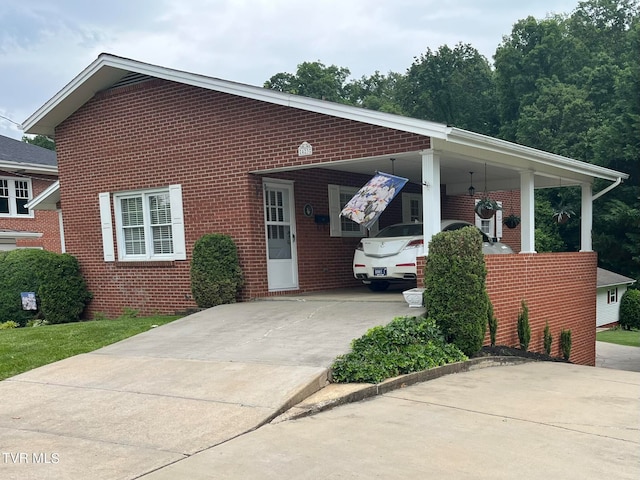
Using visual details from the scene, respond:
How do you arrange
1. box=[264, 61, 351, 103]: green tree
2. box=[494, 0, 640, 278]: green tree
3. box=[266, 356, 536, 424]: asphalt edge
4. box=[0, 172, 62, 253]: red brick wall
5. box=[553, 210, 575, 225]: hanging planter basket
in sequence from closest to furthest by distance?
box=[266, 356, 536, 424]: asphalt edge, box=[553, 210, 575, 225]: hanging planter basket, box=[0, 172, 62, 253]: red brick wall, box=[494, 0, 640, 278]: green tree, box=[264, 61, 351, 103]: green tree

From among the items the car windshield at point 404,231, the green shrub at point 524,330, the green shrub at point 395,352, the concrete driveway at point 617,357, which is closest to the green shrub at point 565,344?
the green shrub at point 524,330

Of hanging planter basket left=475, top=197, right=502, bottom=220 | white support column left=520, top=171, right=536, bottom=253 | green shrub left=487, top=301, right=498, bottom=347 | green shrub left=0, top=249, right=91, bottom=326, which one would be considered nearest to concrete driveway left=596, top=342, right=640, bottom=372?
white support column left=520, top=171, right=536, bottom=253

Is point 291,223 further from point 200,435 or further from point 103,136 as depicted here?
point 200,435

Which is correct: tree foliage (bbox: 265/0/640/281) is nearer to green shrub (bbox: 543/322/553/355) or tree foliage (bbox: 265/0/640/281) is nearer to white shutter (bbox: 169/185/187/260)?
green shrub (bbox: 543/322/553/355)

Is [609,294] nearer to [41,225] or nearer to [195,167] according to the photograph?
[195,167]

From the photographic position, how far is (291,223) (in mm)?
11945

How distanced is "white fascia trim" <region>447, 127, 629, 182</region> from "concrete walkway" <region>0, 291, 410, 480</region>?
2.80m

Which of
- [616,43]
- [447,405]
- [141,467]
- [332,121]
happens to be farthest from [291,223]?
[616,43]

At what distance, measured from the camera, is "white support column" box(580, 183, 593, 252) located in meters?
14.2

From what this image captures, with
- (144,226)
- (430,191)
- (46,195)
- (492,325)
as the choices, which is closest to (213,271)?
(144,226)

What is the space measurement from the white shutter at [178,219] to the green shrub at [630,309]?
23827 millimetres

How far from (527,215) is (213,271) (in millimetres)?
6402

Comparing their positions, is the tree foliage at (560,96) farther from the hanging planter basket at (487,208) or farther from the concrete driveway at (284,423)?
the concrete driveway at (284,423)

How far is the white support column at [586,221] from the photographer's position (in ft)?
46.6
